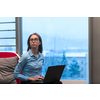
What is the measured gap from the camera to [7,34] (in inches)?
113

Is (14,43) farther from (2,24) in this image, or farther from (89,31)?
(89,31)

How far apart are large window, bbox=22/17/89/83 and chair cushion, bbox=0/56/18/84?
0.82 m

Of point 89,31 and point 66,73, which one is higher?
point 89,31

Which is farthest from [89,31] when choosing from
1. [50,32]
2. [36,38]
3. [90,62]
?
[36,38]

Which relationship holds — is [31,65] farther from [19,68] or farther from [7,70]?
[7,70]

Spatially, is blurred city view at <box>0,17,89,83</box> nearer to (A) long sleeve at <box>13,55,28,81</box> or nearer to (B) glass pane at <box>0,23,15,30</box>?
(B) glass pane at <box>0,23,15,30</box>

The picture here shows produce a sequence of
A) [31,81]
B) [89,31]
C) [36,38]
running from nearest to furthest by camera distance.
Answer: [31,81], [36,38], [89,31]

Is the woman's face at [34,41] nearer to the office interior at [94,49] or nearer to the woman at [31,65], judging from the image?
the woman at [31,65]

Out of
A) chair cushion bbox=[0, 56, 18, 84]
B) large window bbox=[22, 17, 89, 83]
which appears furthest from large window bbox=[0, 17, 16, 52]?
chair cushion bbox=[0, 56, 18, 84]

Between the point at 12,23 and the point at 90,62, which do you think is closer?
the point at 90,62

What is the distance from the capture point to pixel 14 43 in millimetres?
2840

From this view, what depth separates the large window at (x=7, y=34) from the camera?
2.82 m

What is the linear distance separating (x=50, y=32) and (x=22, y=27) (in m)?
0.64

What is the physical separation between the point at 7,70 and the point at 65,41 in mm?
1317
